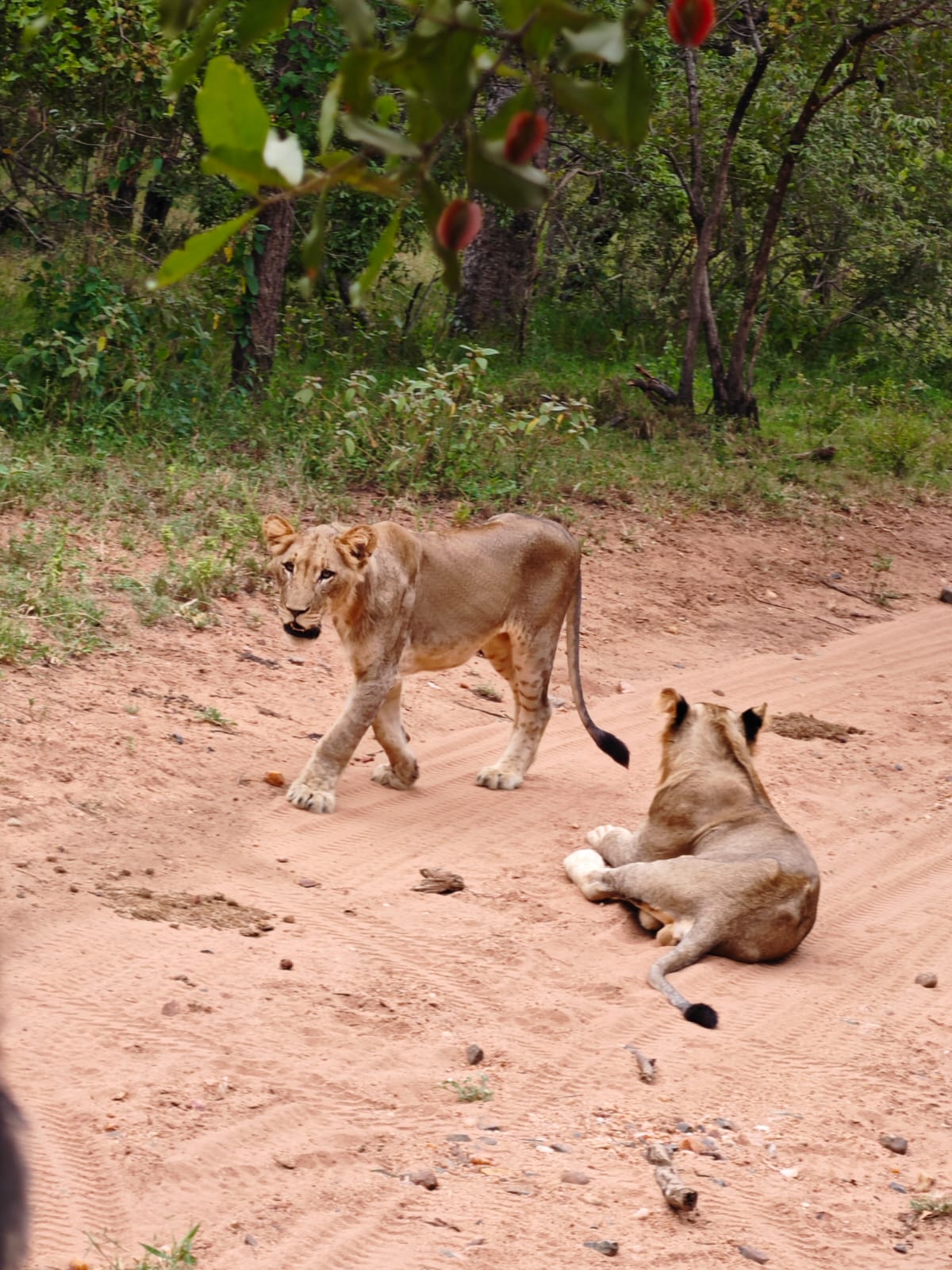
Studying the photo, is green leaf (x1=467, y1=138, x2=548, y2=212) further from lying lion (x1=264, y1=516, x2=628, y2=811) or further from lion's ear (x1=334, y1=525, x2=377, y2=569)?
lion's ear (x1=334, y1=525, x2=377, y2=569)

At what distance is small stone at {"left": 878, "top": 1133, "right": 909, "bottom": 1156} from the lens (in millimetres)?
4262

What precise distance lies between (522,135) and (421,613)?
560cm

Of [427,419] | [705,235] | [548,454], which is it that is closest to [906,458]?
[705,235]

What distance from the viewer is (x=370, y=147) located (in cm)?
148

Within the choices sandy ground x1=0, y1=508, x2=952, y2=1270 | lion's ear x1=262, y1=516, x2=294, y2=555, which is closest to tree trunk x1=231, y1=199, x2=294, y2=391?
sandy ground x1=0, y1=508, x2=952, y2=1270

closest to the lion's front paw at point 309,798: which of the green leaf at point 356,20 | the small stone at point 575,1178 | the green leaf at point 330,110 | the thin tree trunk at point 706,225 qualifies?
the small stone at point 575,1178

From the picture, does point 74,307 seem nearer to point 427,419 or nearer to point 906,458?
point 427,419

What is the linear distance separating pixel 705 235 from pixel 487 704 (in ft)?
24.3

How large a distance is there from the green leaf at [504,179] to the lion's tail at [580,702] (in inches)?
227

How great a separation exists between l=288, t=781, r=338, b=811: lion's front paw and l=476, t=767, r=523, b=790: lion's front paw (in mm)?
890

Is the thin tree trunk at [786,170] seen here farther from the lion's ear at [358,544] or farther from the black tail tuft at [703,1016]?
the black tail tuft at [703,1016]

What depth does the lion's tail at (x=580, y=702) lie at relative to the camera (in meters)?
7.12

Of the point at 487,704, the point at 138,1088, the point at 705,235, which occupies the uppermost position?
the point at 705,235

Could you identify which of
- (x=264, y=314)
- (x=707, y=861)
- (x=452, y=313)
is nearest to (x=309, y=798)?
(x=707, y=861)
